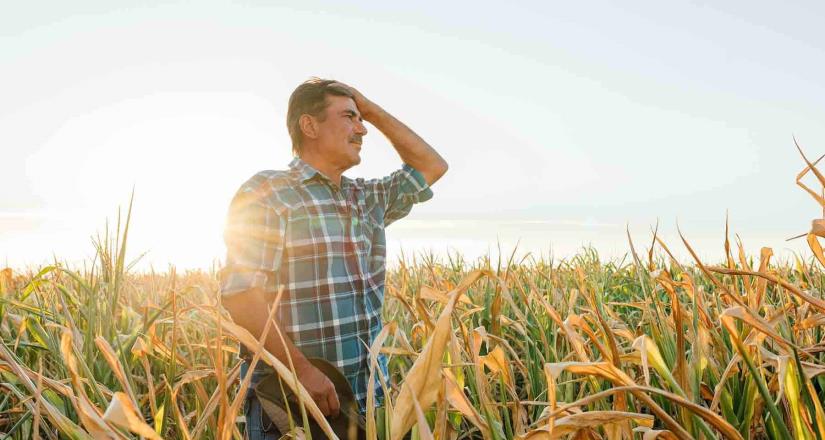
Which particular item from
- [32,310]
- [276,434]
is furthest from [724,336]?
[32,310]

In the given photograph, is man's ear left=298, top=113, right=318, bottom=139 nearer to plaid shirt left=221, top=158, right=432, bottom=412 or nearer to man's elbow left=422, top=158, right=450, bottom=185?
plaid shirt left=221, top=158, right=432, bottom=412

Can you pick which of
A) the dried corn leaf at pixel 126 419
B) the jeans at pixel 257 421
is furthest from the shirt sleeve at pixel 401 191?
the dried corn leaf at pixel 126 419

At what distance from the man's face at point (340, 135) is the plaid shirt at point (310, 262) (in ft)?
0.49

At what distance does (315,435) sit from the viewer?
1.97 m

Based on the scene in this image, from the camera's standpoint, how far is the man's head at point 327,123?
2.80 metres

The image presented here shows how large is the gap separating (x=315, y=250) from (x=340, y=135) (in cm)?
61

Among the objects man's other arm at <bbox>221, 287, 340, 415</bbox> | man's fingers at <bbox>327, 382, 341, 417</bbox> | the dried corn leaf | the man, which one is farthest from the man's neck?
the dried corn leaf

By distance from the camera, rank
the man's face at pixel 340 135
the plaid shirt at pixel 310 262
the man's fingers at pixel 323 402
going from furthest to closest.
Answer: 1. the man's face at pixel 340 135
2. the plaid shirt at pixel 310 262
3. the man's fingers at pixel 323 402

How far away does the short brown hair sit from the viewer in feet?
9.41

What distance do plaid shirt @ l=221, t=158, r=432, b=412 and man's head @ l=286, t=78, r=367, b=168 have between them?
17cm

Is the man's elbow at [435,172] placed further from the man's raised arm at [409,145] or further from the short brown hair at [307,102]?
the short brown hair at [307,102]

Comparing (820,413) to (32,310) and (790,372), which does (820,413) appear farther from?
(32,310)

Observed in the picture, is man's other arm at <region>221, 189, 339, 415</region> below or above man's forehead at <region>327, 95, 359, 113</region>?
below

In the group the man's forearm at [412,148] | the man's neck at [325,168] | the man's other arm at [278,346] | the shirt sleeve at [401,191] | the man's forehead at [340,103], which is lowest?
the man's other arm at [278,346]
